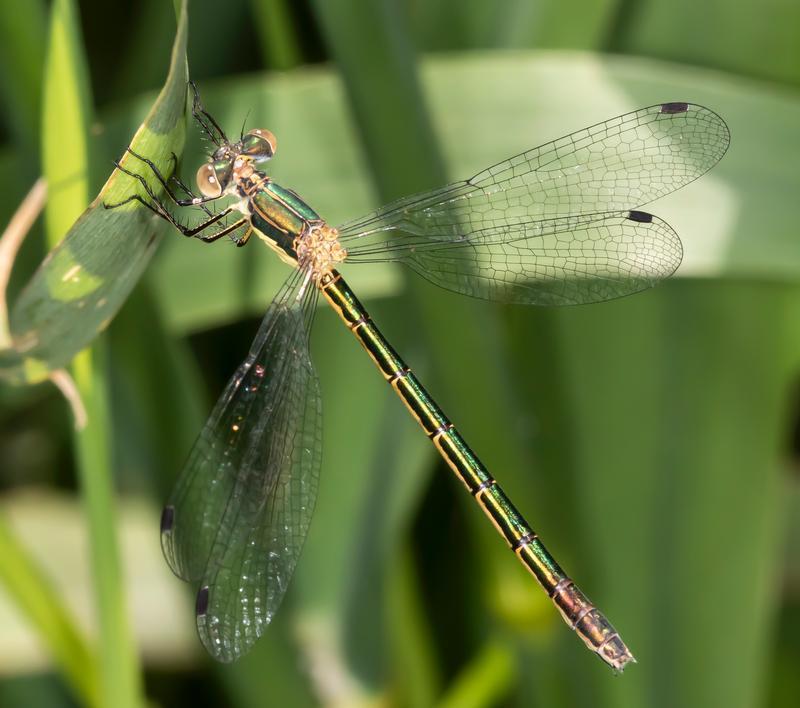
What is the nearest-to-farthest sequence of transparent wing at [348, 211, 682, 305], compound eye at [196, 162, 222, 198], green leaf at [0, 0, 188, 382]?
green leaf at [0, 0, 188, 382] < compound eye at [196, 162, 222, 198] < transparent wing at [348, 211, 682, 305]

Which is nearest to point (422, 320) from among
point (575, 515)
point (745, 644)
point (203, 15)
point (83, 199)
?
point (83, 199)

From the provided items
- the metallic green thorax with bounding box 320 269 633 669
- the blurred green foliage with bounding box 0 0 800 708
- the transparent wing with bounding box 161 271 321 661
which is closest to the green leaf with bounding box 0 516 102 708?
the blurred green foliage with bounding box 0 0 800 708

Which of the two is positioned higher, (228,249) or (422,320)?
(228,249)

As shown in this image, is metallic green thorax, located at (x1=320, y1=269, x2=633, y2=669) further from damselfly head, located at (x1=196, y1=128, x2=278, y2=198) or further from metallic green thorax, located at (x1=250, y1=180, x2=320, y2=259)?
damselfly head, located at (x1=196, y1=128, x2=278, y2=198)

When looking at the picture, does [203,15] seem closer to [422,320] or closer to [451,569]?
[422,320]

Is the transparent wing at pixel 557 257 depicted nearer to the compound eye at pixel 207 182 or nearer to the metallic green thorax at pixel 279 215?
the metallic green thorax at pixel 279 215
